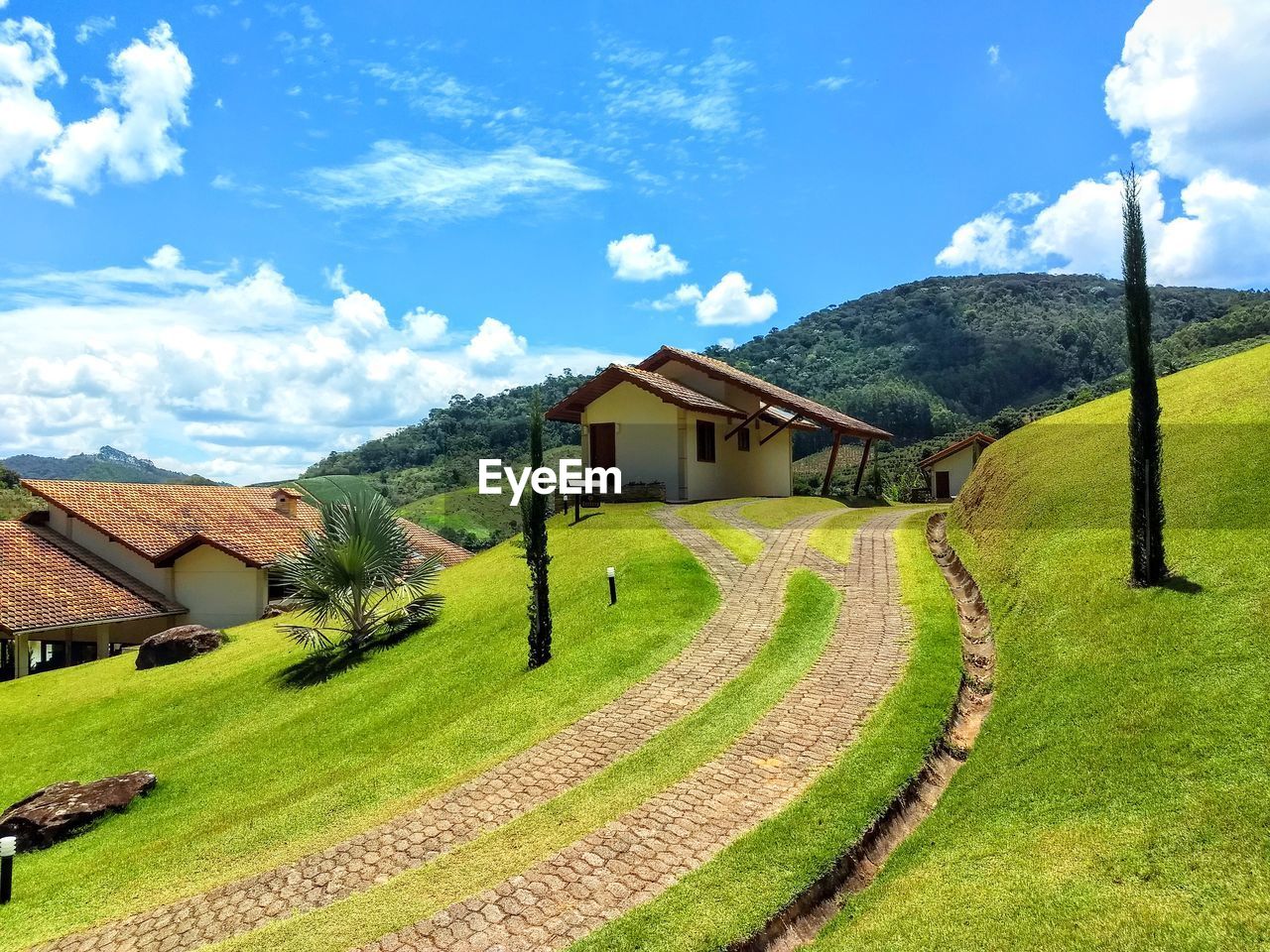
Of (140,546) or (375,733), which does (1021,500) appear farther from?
(140,546)

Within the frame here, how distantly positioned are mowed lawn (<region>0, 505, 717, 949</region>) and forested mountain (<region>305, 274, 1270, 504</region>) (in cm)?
5523

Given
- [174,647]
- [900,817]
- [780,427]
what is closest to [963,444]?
[780,427]

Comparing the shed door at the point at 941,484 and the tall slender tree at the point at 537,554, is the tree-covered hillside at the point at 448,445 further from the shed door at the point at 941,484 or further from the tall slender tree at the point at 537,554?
the tall slender tree at the point at 537,554

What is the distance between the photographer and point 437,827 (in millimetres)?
8000

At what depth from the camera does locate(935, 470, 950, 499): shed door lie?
134 feet

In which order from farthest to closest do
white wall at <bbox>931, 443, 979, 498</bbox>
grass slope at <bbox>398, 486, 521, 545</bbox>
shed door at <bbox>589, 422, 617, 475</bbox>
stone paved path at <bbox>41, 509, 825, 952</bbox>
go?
grass slope at <bbox>398, 486, 521, 545</bbox>
white wall at <bbox>931, 443, 979, 498</bbox>
shed door at <bbox>589, 422, 617, 475</bbox>
stone paved path at <bbox>41, 509, 825, 952</bbox>

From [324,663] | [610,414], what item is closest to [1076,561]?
[324,663]

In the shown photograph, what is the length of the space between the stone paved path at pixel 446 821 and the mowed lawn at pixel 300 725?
38cm

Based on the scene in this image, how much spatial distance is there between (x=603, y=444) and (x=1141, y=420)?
20050 millimetres

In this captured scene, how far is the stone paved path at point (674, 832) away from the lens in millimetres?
6039

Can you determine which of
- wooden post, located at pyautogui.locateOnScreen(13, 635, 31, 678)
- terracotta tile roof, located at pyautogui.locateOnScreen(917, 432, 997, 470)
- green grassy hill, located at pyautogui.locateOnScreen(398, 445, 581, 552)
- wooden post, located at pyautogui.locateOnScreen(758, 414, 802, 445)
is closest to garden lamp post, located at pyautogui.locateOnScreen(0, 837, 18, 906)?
wooden post, located at pyautogui.locateOnScreen(13, 635, 31, 678)

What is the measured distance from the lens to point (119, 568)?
98.7 feet

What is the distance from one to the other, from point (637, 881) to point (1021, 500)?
12099 mm

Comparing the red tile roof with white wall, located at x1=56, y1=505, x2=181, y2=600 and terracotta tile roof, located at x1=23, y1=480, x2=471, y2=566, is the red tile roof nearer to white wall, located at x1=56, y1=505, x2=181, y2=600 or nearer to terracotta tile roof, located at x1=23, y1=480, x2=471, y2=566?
terracotta tile roof, located at x1=23, y1=480, x2=471, y2=566
